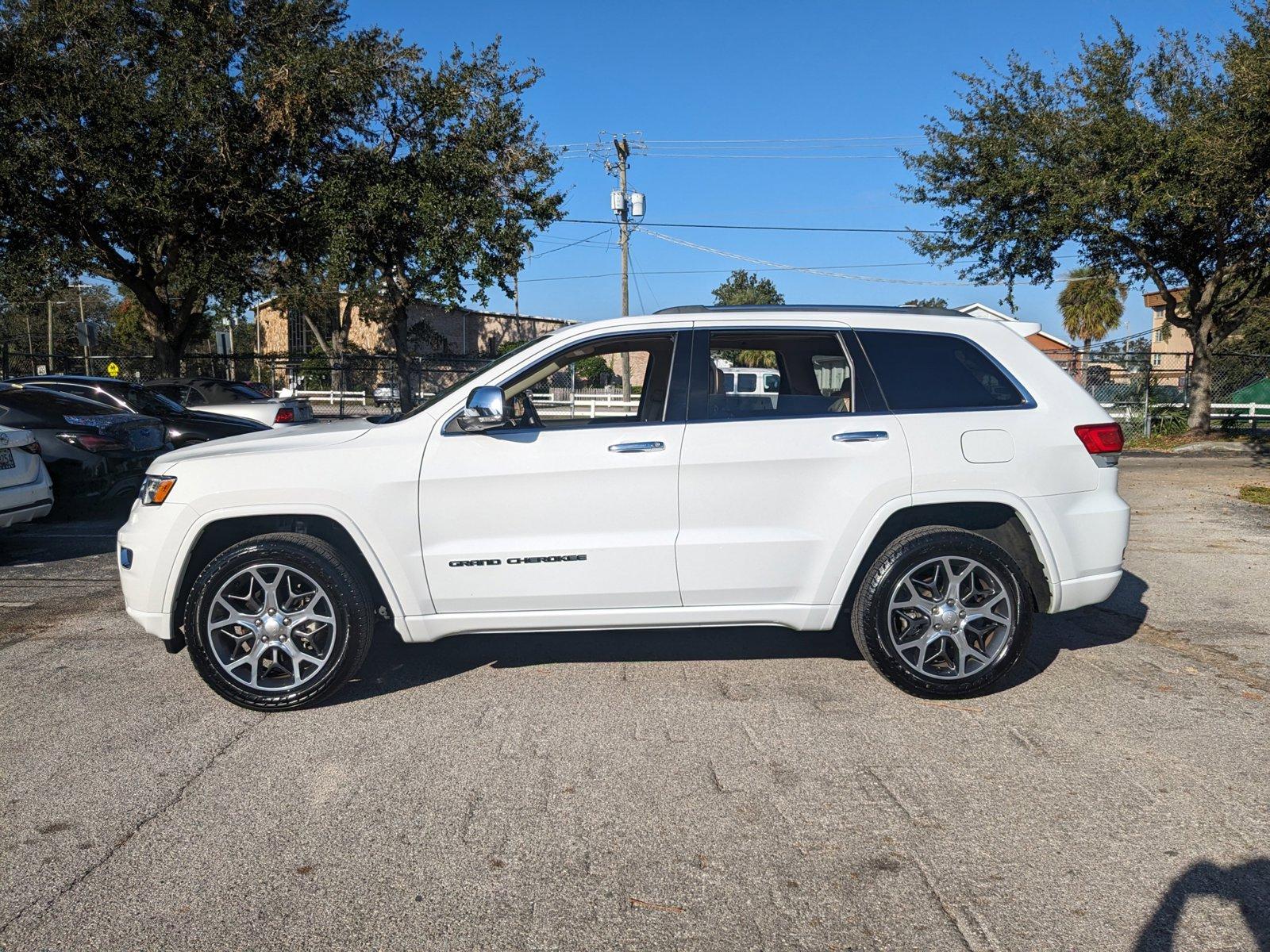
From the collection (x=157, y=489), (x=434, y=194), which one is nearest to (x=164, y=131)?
(x=434, y=194)

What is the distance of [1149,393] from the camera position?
22.8 metres

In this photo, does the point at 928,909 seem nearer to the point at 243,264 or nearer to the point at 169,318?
the point at 243,264

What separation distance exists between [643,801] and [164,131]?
19.3 metres

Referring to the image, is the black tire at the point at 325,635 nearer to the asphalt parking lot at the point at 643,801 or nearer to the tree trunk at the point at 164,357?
the asphalt parking lot at the point at 643,801

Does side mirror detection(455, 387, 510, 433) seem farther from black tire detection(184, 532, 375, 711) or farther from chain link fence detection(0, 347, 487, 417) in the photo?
chain link fence detection(0, 347, 487, 417)

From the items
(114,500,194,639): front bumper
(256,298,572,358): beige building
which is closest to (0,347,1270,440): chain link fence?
(114,500,194,639): front bumper

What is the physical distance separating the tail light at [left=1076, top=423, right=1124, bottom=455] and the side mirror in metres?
2.83

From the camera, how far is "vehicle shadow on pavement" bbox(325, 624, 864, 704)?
211 inches

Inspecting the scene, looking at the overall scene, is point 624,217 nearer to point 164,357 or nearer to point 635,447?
point 164,357

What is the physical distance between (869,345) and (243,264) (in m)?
19.9

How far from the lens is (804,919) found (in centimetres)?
292

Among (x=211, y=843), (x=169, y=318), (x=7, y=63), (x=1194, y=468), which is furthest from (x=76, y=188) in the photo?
(x=1194, y=468)

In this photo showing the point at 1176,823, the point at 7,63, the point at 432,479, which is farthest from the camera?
the point at 7,63

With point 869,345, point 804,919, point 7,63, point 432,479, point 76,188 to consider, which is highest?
point 7,63
